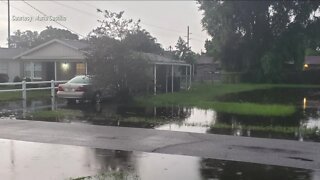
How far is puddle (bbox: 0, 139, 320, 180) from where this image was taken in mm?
7297

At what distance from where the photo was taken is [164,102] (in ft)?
72.9

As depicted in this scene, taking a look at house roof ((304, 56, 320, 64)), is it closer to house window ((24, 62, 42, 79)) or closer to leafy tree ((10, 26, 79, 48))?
leafy tree ((10, 26, 79, 48))

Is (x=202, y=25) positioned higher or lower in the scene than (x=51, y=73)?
higher

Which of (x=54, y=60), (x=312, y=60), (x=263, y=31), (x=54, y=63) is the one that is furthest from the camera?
(x=312, y=60)

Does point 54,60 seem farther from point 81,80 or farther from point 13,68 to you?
point 81,80

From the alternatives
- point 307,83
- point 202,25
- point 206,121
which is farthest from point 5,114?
point 307,83

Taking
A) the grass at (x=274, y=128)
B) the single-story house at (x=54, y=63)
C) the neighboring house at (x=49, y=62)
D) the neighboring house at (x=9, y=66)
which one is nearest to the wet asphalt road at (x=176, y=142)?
the grass at (x=274, y=128)

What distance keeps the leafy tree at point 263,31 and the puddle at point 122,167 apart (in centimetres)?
3940

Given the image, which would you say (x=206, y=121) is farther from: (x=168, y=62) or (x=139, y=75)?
(x=168, y=62)

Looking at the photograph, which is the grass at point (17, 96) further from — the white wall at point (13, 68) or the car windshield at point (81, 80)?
the white wall at point (13, 68)

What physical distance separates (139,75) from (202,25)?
31100 mm

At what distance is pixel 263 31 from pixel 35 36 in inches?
2531

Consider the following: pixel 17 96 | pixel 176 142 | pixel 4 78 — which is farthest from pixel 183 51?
pixel 176 142

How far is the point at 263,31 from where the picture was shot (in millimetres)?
49812
